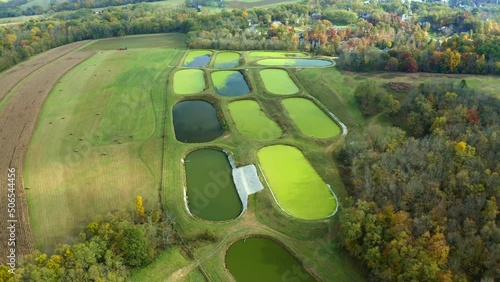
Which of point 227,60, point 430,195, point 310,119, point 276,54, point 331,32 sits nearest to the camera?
point 430,195

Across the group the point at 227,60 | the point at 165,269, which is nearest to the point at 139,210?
the point at 165,269

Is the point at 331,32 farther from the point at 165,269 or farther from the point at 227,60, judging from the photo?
the point at 165,269

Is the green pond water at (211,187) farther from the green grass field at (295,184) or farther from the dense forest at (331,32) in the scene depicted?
the dense forest at (331,32)

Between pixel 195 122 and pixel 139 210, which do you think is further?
pixel 195 122

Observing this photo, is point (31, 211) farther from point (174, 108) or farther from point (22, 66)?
point (22, 66)

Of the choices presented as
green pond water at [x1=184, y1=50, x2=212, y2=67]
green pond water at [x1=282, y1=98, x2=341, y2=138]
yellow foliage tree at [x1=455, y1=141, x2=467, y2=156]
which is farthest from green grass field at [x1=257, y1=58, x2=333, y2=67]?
yellow foliage tree at [x1=455, y1=141, x2=467, y2=156]

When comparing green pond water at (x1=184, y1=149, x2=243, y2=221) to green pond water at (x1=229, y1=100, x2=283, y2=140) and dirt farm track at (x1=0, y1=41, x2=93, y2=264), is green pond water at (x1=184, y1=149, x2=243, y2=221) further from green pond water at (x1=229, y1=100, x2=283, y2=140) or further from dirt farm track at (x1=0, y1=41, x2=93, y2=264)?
dirt farm track at (x1=0, y1=41, x2=93, y2=264)

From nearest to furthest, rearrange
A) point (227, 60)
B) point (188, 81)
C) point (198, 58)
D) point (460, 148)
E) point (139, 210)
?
point (139, 210) → point (460, 148) → point (188, 81) → point (227, 60) → point (198, 58)
